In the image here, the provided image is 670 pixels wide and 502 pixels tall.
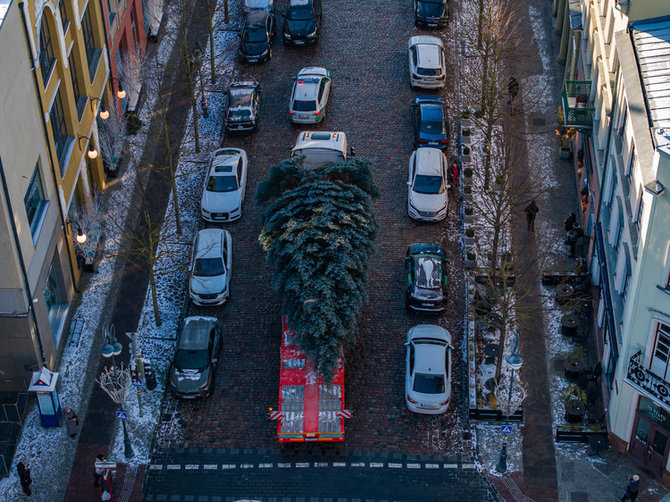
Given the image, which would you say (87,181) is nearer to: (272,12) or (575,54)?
(272,12)

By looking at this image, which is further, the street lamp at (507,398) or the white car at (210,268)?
the white car at (210,268)

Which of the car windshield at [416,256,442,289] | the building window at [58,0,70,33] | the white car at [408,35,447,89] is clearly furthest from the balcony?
the building window at [58,0,70,33]

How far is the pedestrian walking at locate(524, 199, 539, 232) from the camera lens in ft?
185

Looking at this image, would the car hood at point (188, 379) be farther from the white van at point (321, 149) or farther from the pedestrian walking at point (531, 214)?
the pedestrian walking at point (531, 214)

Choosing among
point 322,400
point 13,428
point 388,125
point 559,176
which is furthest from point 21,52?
point 559,176

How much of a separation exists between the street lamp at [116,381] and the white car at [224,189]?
1185 cm

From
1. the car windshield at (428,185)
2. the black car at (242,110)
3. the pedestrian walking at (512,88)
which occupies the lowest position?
the car windshield at (428,185)

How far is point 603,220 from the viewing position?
167 ft

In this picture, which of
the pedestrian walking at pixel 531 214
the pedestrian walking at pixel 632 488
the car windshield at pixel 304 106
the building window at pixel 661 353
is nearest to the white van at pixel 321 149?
the car windshield at pixel 304 106

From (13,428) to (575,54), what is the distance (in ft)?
118

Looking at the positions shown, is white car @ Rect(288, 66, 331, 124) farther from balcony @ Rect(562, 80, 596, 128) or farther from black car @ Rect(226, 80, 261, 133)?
balcony @ Rect(562, 80, 596, 128)

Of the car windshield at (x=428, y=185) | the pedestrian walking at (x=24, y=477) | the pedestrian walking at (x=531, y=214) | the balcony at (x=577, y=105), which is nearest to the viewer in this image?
the pedestrian walking at (x=24, y=477)

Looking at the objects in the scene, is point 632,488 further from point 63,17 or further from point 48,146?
point 63,17

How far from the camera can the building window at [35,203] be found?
47688 millimetres
